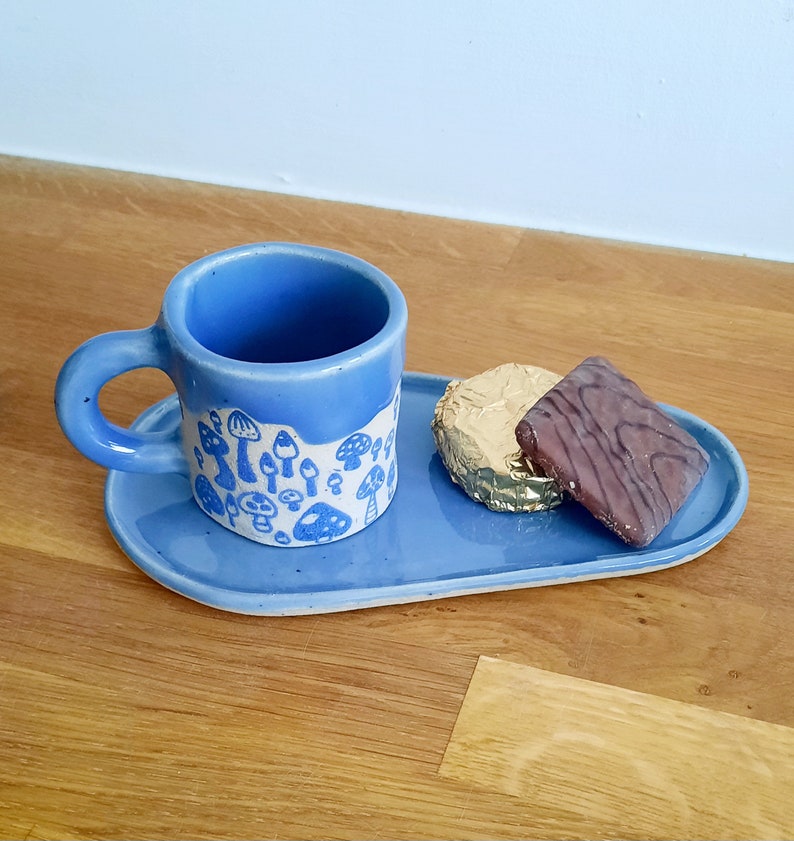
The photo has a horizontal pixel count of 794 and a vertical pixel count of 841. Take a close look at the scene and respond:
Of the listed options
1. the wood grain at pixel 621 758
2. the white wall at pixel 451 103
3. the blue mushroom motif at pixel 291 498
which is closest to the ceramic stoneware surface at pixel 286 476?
Answer: the blue mushroom motif at pixel 291 498

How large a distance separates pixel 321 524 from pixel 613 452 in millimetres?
149

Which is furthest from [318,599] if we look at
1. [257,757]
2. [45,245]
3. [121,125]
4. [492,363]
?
[121,125]

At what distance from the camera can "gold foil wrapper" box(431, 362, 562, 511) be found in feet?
1.63

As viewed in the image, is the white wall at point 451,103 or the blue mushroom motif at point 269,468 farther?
the white wall at point 451,103

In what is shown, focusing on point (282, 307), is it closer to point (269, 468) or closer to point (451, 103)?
point (269, 468)

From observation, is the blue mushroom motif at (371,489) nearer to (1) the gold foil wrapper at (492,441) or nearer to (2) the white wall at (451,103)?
(1) the gold foil wrapper at (492,441)

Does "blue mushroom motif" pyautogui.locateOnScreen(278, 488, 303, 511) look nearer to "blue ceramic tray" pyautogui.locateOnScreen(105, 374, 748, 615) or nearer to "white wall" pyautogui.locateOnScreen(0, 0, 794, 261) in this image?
"blue ceramic tray" pyautogui.locateOnScreen(105, 374, 748, 615)

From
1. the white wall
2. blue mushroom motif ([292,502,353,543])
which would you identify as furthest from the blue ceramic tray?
the white wall

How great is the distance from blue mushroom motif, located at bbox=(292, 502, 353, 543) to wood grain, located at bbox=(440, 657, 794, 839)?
101mm

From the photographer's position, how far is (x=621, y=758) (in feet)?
1.35

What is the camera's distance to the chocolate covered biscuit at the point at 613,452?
0.48 meters

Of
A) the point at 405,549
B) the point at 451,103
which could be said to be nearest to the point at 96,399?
the point at 405,549

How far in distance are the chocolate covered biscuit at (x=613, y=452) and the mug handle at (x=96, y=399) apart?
181 millimetres

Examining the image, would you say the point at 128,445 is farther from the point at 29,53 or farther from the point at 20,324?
the point at 29,53
